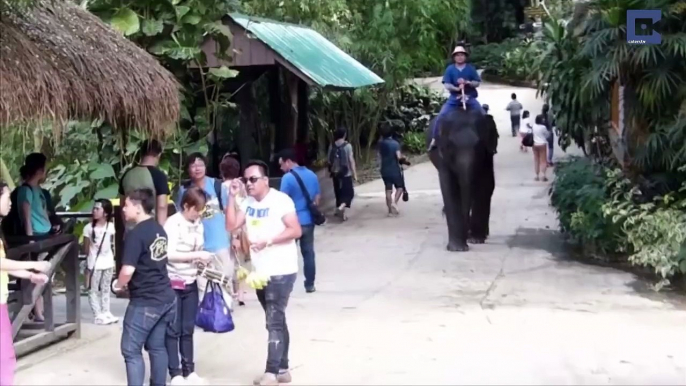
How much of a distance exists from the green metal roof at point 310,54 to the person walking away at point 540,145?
5360 mm

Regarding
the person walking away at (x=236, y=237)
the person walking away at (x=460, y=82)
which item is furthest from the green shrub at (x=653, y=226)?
the person walking away at (x=236, y=237)

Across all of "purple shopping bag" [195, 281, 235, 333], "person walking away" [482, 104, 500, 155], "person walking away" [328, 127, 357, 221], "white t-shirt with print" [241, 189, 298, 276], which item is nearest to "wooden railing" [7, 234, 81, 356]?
"purple shopping bag" [195, 281, 235, 333]

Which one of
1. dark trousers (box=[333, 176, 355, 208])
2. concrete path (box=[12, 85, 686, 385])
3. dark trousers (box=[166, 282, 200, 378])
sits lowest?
concrete path (box=[12, 85, 686, 385])

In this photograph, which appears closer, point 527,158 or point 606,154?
point 606,154

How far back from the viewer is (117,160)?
44.4 ft

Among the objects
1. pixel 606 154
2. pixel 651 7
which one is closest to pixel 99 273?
pixel 651 7

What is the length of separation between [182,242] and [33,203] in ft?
8.28

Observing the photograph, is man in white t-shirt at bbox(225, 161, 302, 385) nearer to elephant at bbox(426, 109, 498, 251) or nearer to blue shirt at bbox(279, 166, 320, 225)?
blue shirt at bbox(279, 166, 320, 225)

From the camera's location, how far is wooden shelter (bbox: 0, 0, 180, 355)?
26.7 feet

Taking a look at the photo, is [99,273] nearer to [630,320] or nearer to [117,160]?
[117,160]

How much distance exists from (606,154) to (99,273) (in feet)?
29.8

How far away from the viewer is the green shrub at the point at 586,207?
12.6 metres

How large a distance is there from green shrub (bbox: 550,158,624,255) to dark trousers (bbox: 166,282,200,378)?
20.7 feet

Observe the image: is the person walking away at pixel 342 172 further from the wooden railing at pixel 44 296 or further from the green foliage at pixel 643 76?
the wooden railing at pixel 44 296
